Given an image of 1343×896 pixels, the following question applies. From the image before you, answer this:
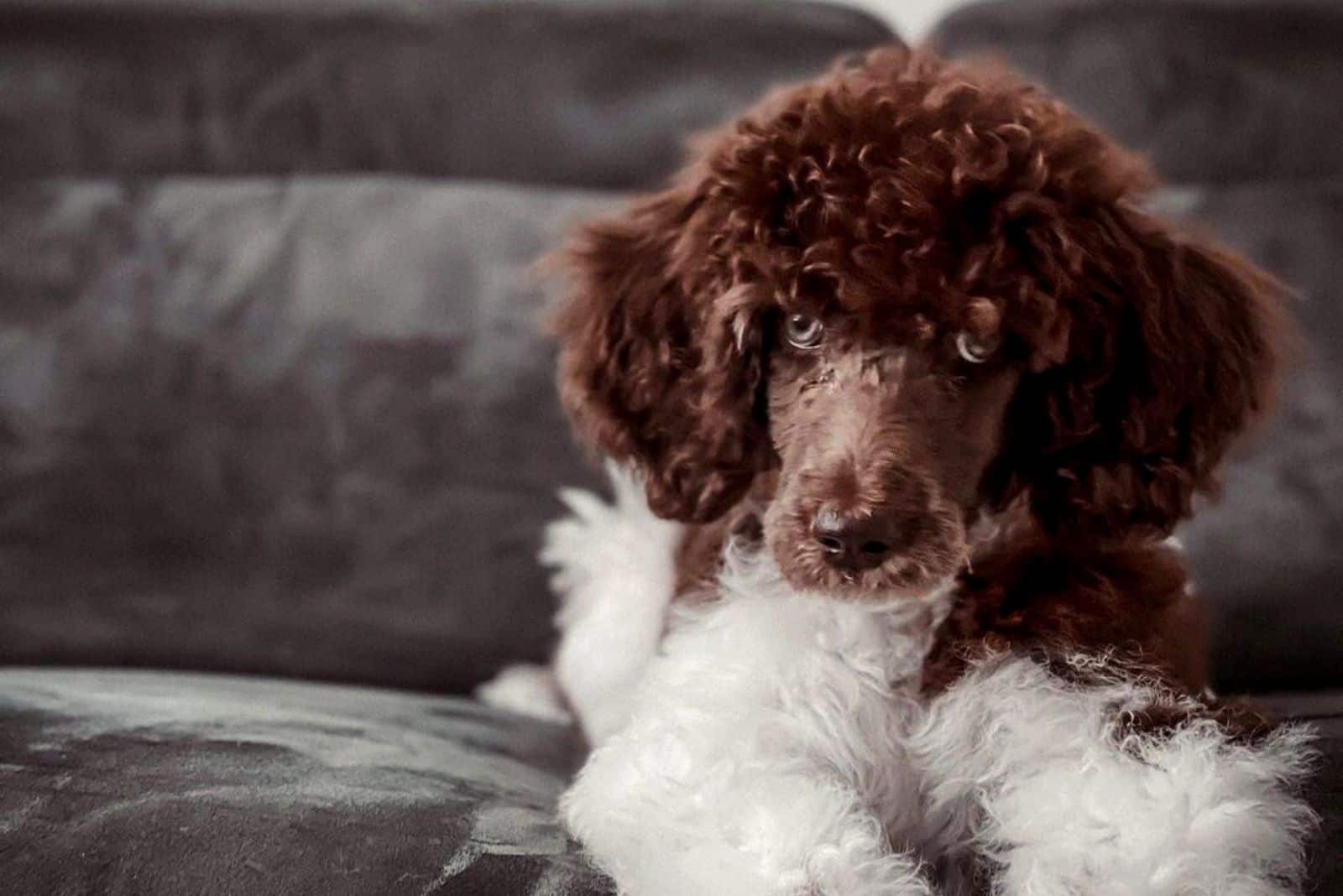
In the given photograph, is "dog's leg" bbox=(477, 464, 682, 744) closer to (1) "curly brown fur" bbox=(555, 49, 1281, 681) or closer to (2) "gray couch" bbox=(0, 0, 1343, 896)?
(2) "gray couch" bbox=(0, 0, 1343, 896)

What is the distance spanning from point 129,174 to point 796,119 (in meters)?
1.26

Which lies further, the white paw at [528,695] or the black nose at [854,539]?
the white paw at [528,695]

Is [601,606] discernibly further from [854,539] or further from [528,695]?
[854,539]

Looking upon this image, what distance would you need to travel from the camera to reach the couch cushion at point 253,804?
1.16 meters

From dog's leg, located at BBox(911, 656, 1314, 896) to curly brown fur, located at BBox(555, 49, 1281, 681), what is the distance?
59 mm

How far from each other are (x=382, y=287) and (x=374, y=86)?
0.32 meters

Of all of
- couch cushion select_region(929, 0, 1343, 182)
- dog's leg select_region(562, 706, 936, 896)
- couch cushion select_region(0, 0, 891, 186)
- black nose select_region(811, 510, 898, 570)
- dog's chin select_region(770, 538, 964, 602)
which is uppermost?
couch cushion select_region(929, 0, 1343, 182)

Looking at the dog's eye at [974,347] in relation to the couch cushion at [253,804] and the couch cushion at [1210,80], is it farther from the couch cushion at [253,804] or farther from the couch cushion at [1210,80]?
the couch cushion at [1210,80]

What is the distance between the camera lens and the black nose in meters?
1.14

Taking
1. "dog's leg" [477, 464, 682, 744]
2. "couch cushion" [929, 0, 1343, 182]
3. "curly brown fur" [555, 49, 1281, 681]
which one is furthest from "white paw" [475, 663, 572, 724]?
"couch cushion" [929, 0, 1343, 182]

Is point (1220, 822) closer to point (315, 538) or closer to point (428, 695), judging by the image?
point (428, 695)

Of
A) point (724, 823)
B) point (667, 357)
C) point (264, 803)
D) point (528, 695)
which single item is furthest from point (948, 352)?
point (528, 695)

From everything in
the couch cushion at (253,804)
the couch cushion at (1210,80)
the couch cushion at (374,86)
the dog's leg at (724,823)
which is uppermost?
the couch cushion at (1210,80)

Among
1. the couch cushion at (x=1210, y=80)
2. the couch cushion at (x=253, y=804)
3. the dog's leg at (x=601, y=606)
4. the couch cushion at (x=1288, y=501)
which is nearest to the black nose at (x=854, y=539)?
the couch cushion at (x=253, y=804)
